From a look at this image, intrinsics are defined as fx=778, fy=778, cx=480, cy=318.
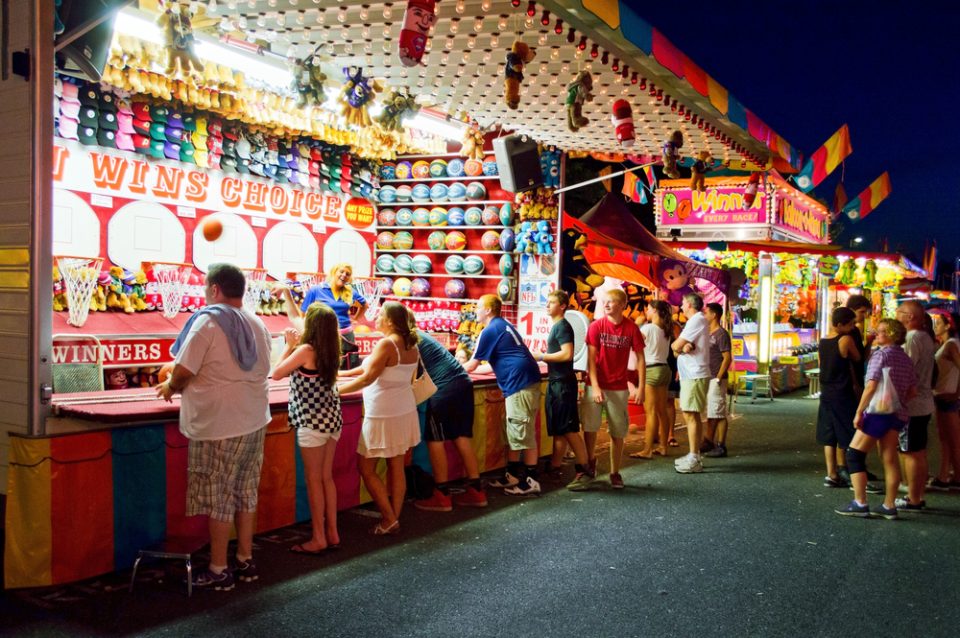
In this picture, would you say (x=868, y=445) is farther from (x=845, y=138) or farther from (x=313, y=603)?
(x=845, y=138)

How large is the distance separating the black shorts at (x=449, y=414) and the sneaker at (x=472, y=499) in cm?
47

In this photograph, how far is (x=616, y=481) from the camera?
6.88m

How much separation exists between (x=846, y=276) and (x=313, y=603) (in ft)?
57.9

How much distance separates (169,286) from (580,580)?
6168 millimetres

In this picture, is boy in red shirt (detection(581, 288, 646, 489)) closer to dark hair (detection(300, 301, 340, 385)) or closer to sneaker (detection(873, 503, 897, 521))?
sneaker (detection(873, 503, 897, 521))

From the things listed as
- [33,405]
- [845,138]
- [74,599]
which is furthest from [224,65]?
[845,138]

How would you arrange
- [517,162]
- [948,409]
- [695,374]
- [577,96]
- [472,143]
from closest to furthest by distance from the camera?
[577,96]
[948,409]
[695,374]
[472,143]
[517,162]

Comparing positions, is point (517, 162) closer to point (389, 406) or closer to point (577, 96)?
point (577, 96)

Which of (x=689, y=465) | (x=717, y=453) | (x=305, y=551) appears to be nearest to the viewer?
(x=305, y=551)

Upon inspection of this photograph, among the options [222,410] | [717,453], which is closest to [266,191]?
[717,453]

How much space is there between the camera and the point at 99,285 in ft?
26.6

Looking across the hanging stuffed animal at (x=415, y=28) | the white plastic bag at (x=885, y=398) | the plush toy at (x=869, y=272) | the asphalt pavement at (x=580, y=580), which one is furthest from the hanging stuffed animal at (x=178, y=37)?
the plush toy at (x=869, y=272)

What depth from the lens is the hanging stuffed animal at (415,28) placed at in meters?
4.67

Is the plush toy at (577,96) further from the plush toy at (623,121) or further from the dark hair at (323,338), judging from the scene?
the dark hair at (323,338)
